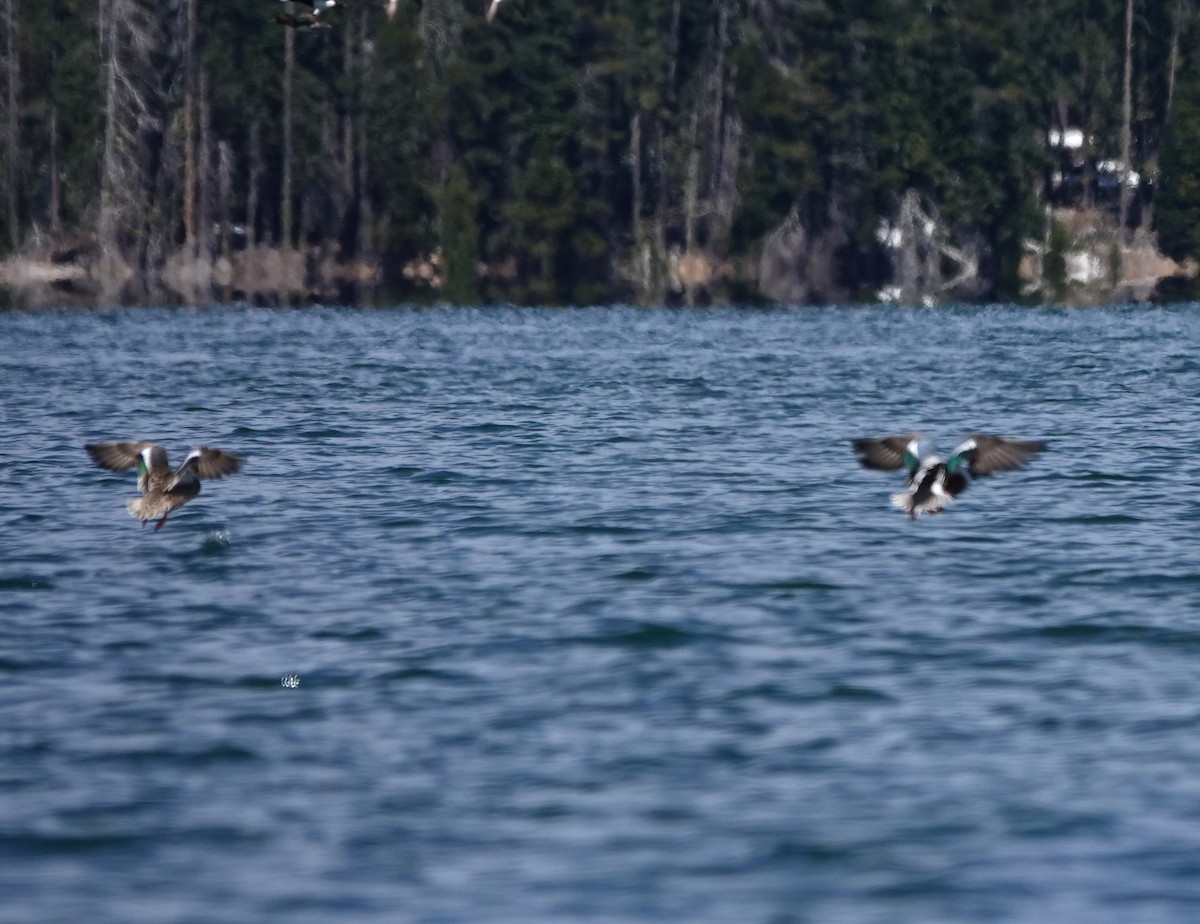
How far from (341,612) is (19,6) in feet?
296

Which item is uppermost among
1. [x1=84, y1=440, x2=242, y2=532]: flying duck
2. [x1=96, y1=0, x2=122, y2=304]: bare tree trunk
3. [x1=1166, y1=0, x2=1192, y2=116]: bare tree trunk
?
[x1=1166, y1=0, x2=1192, y2=116]: bare tree trunk

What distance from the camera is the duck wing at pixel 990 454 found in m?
15.1

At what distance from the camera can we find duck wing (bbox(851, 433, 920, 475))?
15594mm

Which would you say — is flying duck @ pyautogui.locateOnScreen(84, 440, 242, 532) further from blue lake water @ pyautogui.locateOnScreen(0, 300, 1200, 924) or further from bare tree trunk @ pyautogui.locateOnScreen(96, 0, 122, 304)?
bare tree trunk @ pyautogui.locateOnScreen(96, 0, 122, 304)

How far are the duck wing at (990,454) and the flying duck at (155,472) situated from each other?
18.8 feet

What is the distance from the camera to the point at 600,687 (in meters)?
12.0

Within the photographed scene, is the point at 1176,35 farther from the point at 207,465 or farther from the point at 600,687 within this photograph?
the point at 600,687

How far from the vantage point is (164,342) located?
52625mm

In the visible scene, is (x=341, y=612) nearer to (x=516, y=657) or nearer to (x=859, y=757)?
(x=516, y=657)

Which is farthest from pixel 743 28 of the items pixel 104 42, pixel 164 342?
pixel 164 342

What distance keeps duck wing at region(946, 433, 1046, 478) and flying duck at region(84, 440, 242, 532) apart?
572 cm

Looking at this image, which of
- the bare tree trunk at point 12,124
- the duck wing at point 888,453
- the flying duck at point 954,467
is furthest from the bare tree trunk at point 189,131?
the flying duck at point 954,467

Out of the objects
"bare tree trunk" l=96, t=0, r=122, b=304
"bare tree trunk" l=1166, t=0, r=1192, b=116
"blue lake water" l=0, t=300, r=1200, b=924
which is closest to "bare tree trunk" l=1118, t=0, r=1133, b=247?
"bare tree trunk" l=1166, t=0, r=1192, b=116

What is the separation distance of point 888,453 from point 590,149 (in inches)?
3425
